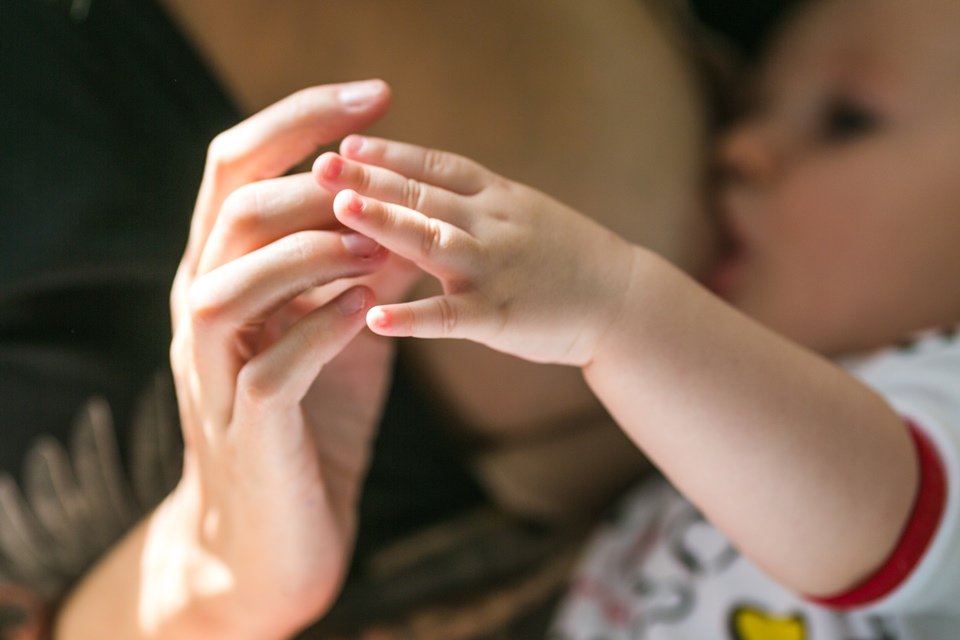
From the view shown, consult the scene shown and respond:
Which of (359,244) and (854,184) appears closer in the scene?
(359,244)

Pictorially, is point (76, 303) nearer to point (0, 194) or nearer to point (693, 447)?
point (0, 194)

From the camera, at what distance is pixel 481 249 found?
0.31 m

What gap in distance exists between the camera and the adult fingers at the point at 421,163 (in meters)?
0.32

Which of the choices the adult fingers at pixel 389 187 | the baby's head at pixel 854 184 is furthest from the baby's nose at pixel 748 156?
the adult fingers at pixel 389 187

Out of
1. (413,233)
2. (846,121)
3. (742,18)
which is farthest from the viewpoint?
(742,18)

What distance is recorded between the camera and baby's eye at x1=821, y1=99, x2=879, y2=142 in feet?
1.96

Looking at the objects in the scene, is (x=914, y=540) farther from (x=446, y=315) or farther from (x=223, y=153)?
(x=223, y=153)

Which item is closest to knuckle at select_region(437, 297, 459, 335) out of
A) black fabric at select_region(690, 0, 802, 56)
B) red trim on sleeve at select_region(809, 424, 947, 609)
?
red trim on sleeve at select_region(809, 424, 947, 609)

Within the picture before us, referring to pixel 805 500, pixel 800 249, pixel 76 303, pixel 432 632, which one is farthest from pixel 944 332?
pixel 76 303

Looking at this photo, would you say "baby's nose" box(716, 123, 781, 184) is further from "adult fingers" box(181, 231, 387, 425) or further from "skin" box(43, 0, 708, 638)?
"adult fingers" box(181, 231, 387, 425)

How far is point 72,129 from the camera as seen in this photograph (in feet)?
1.41

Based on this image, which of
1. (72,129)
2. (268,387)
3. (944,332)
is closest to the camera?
(268,387)

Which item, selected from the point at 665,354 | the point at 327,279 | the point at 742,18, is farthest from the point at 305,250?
the point at 742,18

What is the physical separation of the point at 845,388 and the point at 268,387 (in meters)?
0.27
